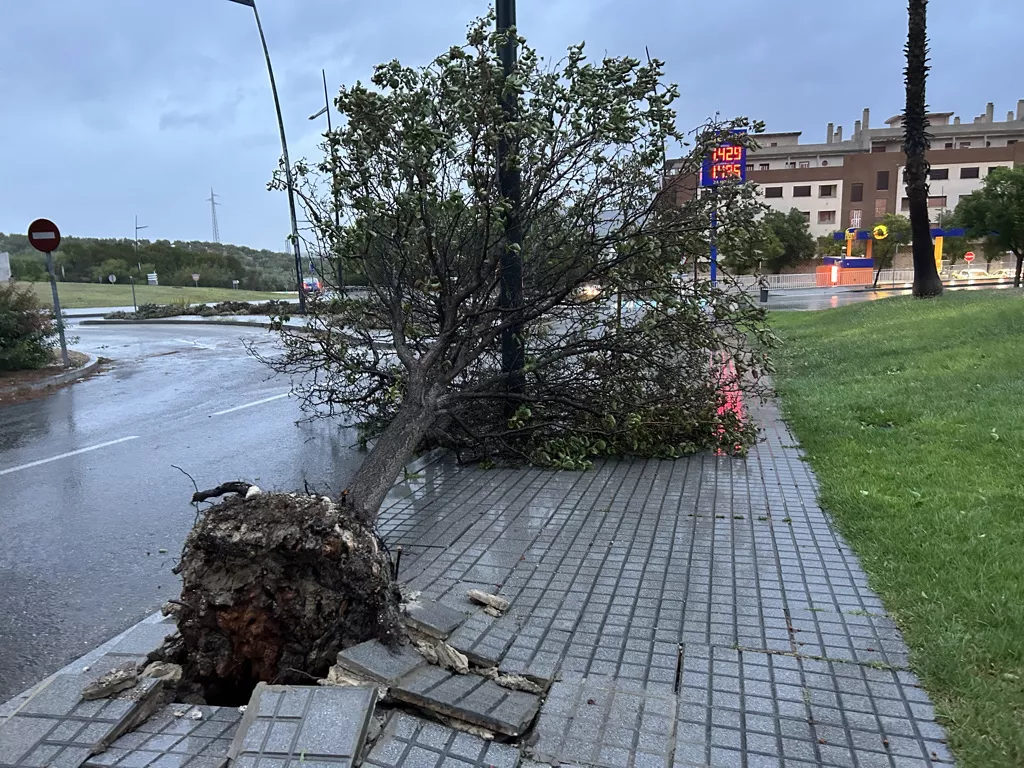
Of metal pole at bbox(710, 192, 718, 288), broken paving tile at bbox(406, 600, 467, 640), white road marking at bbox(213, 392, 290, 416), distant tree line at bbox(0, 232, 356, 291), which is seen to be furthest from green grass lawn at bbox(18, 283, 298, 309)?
broken paving tile at bbox(406, 600, 467, 640)

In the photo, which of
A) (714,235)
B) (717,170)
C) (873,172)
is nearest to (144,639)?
(714,235)

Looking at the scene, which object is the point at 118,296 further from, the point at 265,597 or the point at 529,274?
the point at 265,597

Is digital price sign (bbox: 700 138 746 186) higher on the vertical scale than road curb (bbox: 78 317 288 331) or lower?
higher

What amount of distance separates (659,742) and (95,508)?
4.86 m

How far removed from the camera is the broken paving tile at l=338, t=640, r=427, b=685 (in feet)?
9.52

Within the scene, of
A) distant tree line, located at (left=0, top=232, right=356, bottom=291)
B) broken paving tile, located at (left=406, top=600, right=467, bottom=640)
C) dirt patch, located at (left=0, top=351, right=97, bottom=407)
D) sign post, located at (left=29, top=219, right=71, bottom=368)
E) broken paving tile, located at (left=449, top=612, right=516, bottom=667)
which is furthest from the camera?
distant tree line, located at (left=0, top=232, right=356, bottom=291)

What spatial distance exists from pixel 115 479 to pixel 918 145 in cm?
1959

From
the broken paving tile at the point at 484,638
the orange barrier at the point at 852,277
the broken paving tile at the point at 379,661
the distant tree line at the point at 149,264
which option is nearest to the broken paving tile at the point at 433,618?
the broken paving tile at the point at 484,638

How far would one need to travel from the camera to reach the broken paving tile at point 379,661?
290 centimetres

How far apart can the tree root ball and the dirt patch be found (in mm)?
9892

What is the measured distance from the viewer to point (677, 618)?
11.8 feet

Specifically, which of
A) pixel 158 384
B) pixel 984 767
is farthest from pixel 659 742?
pixel 158 384

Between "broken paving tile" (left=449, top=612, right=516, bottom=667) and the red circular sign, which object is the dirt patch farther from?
"broken paving tile" (left=449, top=612, right=516, bottom=667)

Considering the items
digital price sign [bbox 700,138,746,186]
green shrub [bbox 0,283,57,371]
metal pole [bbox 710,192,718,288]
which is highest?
digital price sign [bbox 700,138,746,186]
